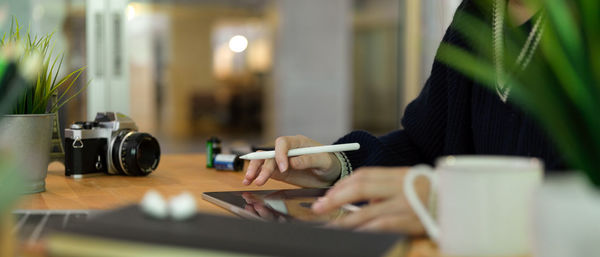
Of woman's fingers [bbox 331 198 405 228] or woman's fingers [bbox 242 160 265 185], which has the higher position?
woman's fingers [bbox 331 198 405 228]

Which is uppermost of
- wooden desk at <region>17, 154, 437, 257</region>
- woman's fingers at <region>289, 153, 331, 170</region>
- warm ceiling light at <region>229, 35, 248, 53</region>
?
warm ceiling light at <region>229, 35, 248, 53</region>

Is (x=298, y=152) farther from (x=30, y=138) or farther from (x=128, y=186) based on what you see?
(x=30, y=138)

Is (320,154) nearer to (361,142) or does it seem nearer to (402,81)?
(361,142)

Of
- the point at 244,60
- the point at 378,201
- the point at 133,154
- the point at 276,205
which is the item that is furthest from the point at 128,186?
the point at 244,60

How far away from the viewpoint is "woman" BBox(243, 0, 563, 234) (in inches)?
38.0

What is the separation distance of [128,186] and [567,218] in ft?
2.50

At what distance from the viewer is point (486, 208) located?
488 mm

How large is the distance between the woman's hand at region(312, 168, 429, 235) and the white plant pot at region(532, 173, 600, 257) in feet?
0.48

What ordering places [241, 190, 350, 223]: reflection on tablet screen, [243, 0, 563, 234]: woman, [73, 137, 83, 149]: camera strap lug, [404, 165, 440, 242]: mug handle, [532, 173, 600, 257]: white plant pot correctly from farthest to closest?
[73, 137, 83, 149]: camera strap lug → [243, 0, 563, 234]: woman → [241, 190, 350, 223]: reflection on tablet screen → [404, 165, 440, 242]: mug handle → [532, 173, 600, 257]: white plant pot

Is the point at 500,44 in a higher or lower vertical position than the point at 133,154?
higher

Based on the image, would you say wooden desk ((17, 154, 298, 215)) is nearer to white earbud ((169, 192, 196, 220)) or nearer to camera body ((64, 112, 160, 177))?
camera body ((64, 112, 160, 177))

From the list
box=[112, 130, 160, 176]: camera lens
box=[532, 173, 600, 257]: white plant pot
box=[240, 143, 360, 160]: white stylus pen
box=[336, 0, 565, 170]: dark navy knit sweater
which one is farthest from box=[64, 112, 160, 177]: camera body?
box=[532, 173, 600, 257]: white plant pot

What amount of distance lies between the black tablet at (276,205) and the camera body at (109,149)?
1.04 feet

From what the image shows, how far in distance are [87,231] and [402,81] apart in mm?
5010
